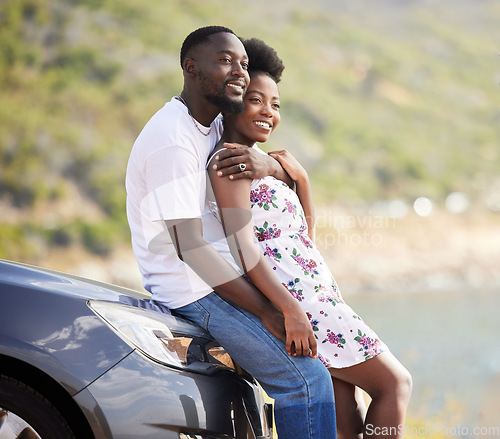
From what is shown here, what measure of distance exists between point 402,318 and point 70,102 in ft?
67.5

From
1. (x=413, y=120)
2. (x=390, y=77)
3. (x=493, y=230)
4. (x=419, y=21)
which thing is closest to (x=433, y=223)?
(x=493, y=230)

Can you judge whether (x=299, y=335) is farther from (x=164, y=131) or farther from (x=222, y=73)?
(x=222, y=73)

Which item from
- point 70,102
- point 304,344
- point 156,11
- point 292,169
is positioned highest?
point 156,11

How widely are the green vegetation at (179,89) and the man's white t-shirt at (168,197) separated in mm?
25618

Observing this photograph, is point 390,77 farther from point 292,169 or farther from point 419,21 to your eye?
point 292,169

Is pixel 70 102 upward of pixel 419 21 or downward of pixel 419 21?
downward

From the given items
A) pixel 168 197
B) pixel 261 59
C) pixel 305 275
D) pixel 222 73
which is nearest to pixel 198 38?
pixel 222 73

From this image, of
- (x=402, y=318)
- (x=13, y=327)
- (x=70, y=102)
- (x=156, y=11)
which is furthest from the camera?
(x=156, y=11)

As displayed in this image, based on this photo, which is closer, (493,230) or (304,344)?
(304,344)

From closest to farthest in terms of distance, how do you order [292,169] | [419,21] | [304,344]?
[304,344] < [292,169] < [419,21]

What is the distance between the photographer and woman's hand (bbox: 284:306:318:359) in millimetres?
2537

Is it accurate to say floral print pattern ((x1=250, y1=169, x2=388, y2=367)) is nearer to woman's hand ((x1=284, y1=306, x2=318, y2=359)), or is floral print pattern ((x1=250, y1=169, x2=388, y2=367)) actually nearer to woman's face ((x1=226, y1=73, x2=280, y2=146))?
woman's hand ((x1=284, y1=306, x2=318, y2=359))

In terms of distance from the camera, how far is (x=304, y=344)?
2.54 m

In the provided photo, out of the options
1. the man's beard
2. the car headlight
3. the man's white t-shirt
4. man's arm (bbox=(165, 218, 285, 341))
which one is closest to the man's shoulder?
the man's white t-shirt
